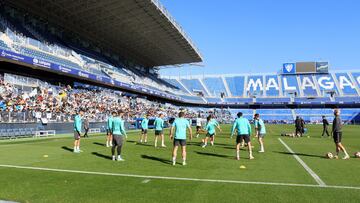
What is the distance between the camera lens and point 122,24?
184ft

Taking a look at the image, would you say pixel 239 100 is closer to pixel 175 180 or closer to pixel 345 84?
pixel 345 84

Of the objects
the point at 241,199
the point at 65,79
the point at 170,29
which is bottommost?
the point at 241,199

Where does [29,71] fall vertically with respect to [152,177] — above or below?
above

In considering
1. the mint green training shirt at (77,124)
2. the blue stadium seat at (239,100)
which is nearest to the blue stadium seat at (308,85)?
the blue stadium seat at (239,100)

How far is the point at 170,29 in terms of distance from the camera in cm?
6162

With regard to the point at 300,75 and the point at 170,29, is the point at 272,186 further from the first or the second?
the point at 300,75

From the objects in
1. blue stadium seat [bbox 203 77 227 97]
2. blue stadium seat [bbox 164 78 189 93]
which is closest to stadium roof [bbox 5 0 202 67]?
blue stadium seat [bbox 164 78 189 93]

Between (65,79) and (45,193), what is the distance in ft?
140

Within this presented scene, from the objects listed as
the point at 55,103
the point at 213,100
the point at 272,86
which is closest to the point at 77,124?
the point at 55,103

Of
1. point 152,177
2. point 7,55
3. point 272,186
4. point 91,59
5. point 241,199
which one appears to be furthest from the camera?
point 91,59

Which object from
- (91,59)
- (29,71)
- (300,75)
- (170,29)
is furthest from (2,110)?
(300,75)

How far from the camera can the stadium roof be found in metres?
47.3

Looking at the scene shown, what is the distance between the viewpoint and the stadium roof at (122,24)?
47281 millimetres

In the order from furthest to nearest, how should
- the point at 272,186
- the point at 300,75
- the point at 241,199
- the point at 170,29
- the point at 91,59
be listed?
the point at 300,75
the point at 170,29
the point at 91,59
the point at 272,186
the point at 241,199
